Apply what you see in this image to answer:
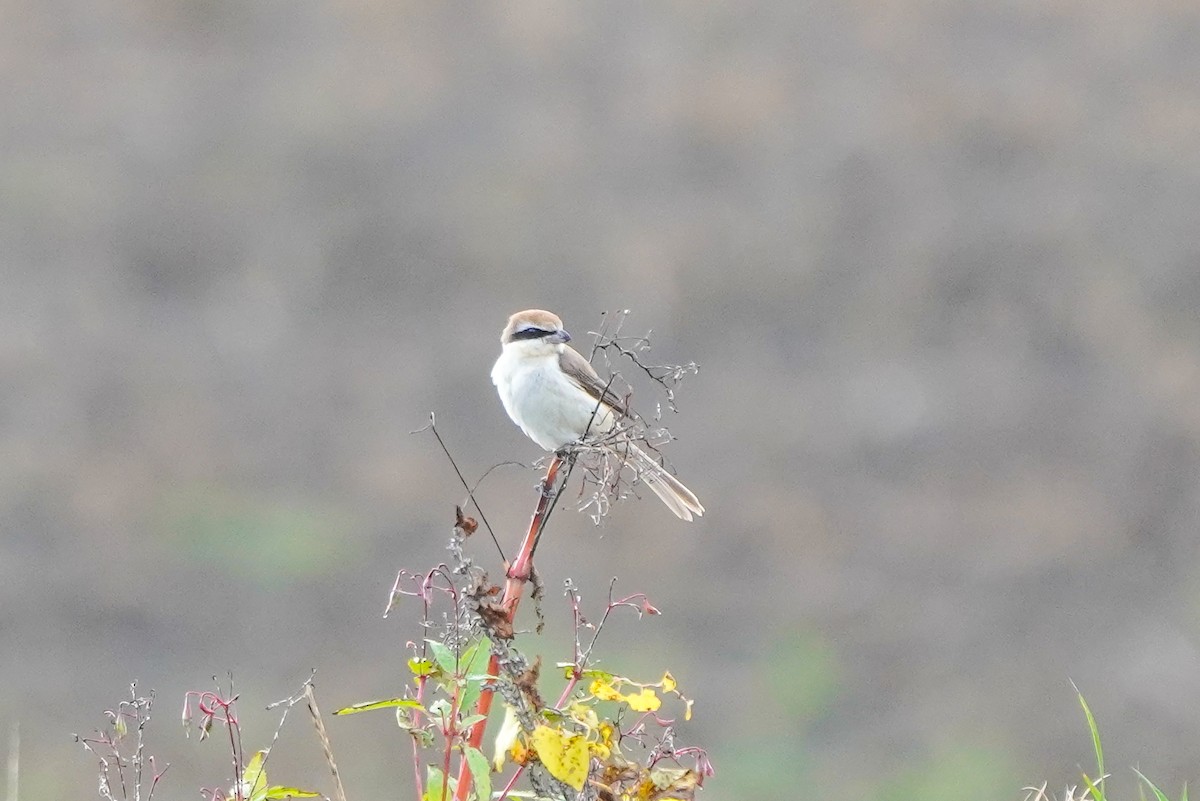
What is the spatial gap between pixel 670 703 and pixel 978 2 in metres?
8.26

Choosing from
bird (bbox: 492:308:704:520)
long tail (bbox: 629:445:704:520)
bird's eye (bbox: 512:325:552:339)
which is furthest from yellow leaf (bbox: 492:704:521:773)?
bird's eye (bbox: 512:325:552:339)

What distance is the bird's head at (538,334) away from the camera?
203 inches

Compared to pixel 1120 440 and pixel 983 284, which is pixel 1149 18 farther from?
pixel 1120 440

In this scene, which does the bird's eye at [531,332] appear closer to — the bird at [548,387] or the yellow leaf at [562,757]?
the bird at [548,387]

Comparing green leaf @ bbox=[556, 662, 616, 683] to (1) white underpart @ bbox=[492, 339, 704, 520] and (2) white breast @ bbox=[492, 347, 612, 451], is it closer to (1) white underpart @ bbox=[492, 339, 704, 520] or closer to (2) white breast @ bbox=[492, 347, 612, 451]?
(1) white underpart @ bbox=[492, 339, 704, 520]

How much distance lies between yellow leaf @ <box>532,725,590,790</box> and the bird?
7.50ft

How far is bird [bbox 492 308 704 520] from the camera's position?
4895mm

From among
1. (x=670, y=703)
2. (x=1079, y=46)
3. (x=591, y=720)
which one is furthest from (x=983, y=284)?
(x=591, y=720)

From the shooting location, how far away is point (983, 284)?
1449 centimetres

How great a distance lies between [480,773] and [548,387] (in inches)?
107

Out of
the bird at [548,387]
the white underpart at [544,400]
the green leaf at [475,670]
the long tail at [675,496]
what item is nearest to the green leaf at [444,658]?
the green leaf at [475,670]

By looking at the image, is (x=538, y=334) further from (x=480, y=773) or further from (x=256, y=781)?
(x=480, y=773)

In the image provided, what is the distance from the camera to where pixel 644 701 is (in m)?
2.46

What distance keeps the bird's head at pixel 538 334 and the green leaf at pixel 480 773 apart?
2.87 m
